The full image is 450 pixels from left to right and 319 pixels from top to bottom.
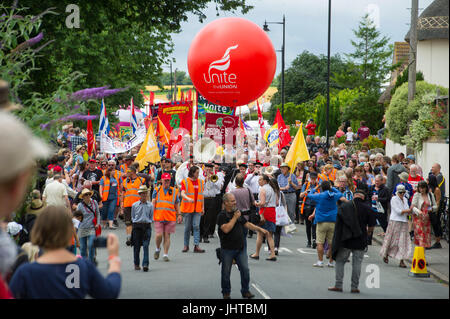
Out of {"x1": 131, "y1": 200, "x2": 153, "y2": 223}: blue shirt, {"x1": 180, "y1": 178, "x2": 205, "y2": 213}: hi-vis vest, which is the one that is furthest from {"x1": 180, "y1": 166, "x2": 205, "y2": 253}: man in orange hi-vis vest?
{"x1": 131, "y1": 200, "x2": 153, "y2": 223}: blue shirt

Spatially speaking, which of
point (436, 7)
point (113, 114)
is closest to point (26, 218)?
point (436, 7)

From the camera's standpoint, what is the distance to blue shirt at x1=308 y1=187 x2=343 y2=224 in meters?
13.4

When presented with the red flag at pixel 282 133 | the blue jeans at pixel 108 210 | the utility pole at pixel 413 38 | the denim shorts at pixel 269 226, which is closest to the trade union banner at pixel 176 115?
the red flag at pixel 282 133

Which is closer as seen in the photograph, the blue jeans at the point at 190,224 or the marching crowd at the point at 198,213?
the marching crowd at the point at 198,213

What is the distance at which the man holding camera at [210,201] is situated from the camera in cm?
1720

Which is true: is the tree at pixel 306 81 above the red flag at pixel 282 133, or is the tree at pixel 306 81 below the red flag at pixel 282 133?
above

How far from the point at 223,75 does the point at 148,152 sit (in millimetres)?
9686

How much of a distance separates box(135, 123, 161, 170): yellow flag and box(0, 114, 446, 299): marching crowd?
17.7 inches

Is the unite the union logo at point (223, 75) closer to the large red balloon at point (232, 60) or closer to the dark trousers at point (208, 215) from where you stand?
the large red balloon at point (232, 60)

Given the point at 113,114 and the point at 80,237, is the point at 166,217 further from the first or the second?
the point at 113,114

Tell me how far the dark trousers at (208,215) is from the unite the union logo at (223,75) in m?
5.28

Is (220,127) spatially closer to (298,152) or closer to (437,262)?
(298,152)

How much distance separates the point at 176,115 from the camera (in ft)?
82.4
